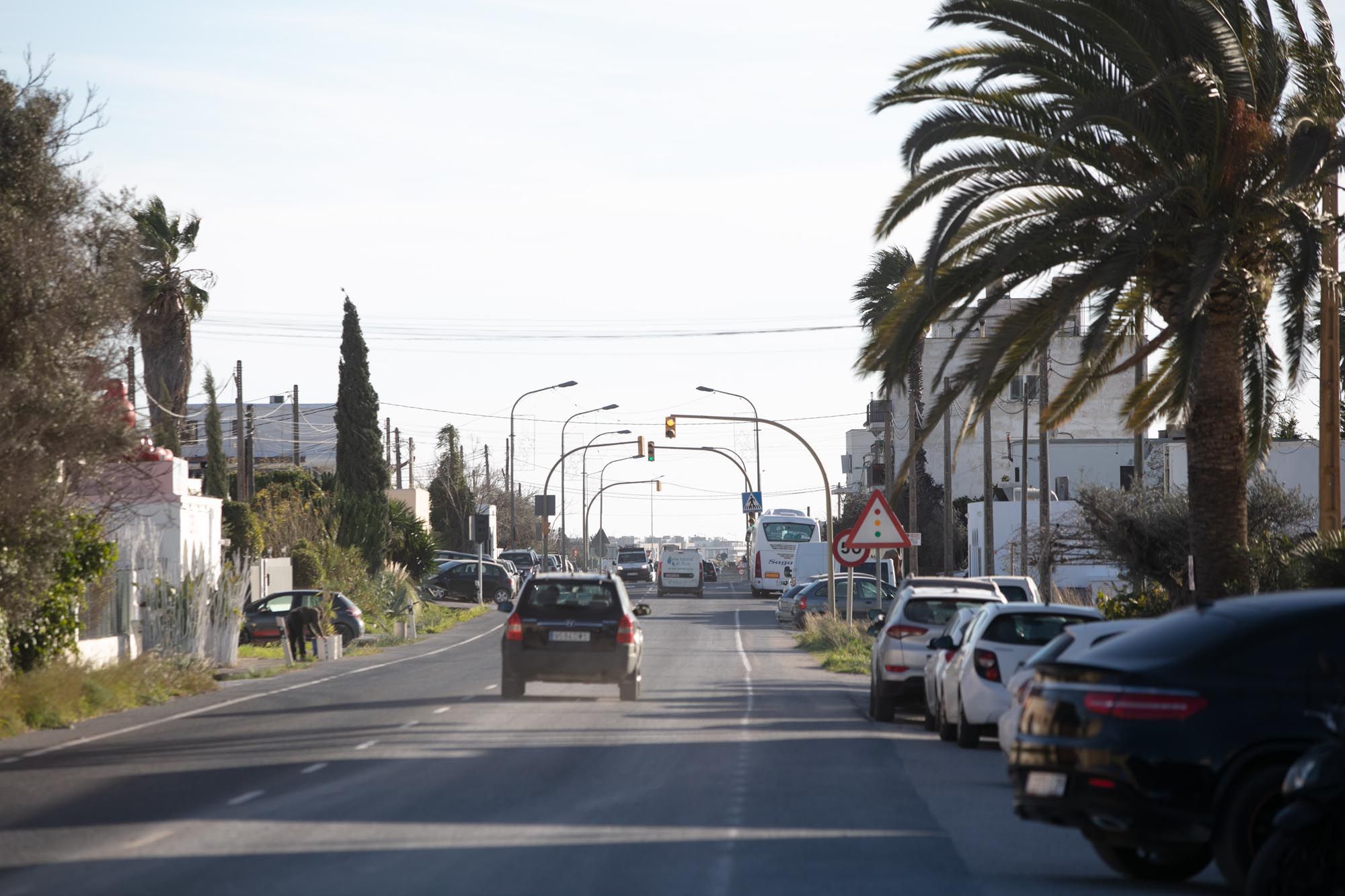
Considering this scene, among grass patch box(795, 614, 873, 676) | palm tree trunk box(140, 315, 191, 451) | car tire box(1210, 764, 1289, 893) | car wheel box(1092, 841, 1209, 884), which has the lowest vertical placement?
grass patch box(795, 614, 873, 676)

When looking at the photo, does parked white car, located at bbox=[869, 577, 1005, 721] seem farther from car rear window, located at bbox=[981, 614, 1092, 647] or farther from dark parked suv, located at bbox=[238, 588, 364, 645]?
dark parked suv, located at bbox=[238, 588, 364, 645]

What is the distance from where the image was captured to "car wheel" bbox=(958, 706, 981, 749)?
1628 cm

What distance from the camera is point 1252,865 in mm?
7000

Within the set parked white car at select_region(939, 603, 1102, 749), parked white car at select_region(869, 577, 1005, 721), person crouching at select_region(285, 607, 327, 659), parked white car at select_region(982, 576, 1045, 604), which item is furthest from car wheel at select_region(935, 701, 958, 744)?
person crouching at select_region(285, 607, 327, 659)

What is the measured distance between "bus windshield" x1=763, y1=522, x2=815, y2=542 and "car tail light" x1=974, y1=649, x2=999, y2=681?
60507mm

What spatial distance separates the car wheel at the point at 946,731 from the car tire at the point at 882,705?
7.59 ft

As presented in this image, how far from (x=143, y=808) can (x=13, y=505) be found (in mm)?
9587

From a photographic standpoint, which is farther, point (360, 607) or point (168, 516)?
point (360, 607)

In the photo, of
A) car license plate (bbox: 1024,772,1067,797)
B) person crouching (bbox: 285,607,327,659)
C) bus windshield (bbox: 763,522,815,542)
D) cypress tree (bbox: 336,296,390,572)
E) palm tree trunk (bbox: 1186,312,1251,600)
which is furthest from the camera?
bus windshield (bbox: 763,522,815,542)

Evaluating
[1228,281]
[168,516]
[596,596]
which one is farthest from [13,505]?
[1228,281]

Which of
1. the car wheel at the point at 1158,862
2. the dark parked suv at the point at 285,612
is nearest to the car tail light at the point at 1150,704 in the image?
the car wheel at the point at 1158,862

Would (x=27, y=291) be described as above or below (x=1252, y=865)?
above

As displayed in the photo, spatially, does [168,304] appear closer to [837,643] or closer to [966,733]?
[837,643]

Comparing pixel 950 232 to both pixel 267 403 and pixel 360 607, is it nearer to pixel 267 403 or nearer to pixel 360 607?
pixel 360 607
